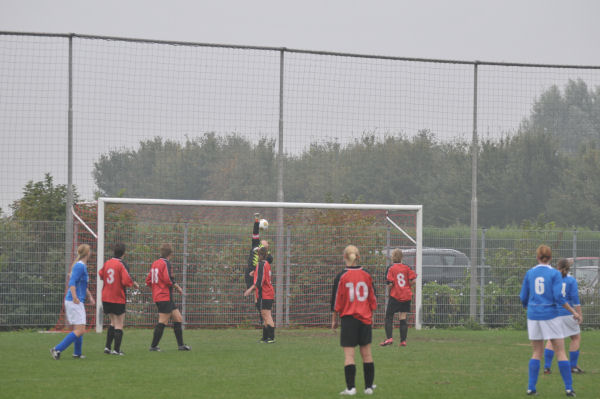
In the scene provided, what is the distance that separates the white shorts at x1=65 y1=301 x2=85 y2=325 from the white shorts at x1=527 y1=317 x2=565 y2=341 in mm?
7085

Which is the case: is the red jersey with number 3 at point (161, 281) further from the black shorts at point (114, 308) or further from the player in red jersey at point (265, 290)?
the player in red jersey at point (265, 290)

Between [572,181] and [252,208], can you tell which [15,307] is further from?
[572,181]

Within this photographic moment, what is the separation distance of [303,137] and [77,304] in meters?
7.72

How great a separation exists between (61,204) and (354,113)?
7302 mm

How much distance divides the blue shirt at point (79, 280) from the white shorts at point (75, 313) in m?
0.12

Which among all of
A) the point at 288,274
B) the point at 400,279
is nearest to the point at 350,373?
the point at 400,279

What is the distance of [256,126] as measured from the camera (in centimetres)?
1802

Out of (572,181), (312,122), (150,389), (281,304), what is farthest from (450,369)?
(572,181)

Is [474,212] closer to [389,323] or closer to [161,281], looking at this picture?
[389,323]

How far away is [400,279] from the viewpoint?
14469 millimetres

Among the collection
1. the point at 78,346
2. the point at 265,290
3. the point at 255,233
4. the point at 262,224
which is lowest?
the point at 78,346

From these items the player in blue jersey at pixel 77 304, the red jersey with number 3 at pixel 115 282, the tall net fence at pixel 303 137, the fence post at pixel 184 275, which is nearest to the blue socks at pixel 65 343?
the player in blue jersey at pixel 77 304

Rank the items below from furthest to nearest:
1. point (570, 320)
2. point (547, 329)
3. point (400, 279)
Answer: point (400, 279) < point (570, 320) < point (547, 329)

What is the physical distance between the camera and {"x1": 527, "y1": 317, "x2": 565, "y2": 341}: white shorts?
930cm
